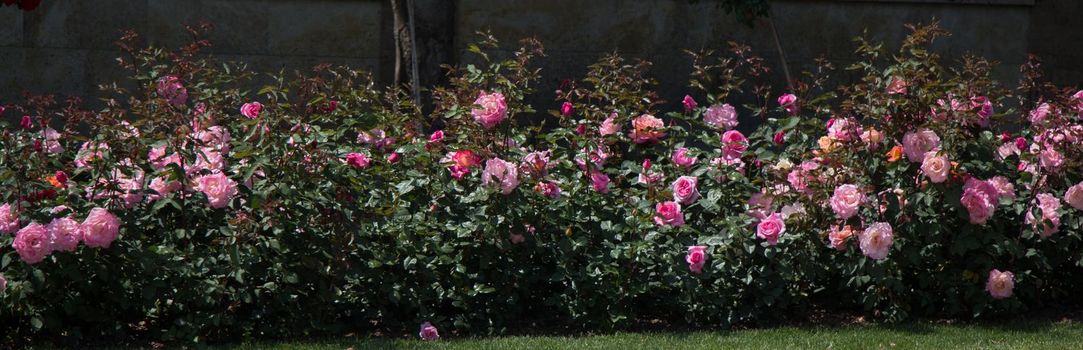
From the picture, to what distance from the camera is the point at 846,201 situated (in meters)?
5.08

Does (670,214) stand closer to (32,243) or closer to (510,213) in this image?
(510,213)

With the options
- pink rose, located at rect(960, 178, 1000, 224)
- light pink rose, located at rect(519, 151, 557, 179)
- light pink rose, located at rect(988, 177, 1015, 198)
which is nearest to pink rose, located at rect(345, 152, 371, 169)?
light pink rose, located at rect(519, 151, 557, 179)

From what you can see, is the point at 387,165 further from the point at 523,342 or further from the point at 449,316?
the point at 523,342

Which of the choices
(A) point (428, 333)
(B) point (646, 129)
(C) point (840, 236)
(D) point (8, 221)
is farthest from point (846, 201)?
(D) point (8, 221)

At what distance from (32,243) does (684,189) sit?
98.8 inches

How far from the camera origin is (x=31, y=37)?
34.5ft

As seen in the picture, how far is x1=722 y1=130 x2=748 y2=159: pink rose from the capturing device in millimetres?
5570

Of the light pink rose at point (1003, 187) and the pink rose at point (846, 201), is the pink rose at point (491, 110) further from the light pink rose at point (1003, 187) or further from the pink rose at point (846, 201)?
the light pink rose at point (1003, 187)

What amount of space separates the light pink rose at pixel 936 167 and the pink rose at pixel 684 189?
922mm

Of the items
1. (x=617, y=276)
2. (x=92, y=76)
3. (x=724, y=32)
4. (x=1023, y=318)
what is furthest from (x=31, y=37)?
(x=1023, y=318)

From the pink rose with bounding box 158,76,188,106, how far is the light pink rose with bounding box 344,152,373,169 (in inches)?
30.1

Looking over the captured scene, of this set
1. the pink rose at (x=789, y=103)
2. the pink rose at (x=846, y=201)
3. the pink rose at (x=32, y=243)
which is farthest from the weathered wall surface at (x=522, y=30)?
the pink rose at (x=32, y=243)

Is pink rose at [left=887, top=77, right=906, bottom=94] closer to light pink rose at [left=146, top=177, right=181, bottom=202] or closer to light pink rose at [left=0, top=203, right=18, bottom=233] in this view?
light pink rose at [left=146, top=177, right=181, bottom=202]

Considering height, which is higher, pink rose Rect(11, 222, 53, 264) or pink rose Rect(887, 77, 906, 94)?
pink rose Rect(887, 77, 906, 94)
